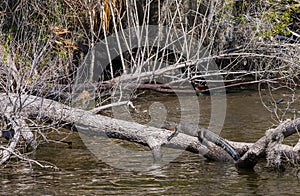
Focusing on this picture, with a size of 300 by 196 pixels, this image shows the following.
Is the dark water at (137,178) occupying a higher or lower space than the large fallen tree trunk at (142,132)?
lower

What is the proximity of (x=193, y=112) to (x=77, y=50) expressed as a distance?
4.40 meters

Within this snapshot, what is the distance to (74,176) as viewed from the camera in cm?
867

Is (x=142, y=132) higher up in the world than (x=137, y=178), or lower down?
higher up

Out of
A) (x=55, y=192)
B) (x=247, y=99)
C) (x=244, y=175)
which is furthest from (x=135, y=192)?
(x=247, y=99)

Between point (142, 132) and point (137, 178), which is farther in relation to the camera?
point (142, 132)

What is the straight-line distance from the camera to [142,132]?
9750 mm

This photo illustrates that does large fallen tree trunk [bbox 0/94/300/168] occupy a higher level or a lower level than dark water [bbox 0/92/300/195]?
higher

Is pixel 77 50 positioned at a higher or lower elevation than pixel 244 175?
higher

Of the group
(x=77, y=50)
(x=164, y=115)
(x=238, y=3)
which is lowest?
(x=164, y=115)

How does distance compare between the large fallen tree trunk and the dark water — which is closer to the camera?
the dark water

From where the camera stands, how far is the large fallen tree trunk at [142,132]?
8.44 metres

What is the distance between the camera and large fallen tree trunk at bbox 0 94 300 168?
8438 millimetres

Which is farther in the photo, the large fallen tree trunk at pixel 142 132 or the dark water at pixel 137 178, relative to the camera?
the large fallen tree trunk at pixel 142 132

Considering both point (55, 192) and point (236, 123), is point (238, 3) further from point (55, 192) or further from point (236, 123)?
point (55, 192)
